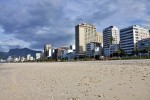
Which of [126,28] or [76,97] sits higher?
[126,28]

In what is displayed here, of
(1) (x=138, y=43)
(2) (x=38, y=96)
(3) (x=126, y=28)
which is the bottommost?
(2) (x=38, y=96)

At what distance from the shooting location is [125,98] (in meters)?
9.25

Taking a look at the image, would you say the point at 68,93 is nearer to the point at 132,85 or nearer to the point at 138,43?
the point at 132,85

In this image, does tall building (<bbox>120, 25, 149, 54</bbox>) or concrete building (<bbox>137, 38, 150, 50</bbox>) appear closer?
concrete building (<bbox>137, 38, 150, 50</bbox>)

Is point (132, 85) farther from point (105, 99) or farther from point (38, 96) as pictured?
point (38, 96)

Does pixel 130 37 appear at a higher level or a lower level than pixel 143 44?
higher

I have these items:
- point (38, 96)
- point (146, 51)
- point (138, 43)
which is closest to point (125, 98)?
point (38, 96)

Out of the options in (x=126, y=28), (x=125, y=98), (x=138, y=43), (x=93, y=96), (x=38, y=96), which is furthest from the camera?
(x=126, y=28)

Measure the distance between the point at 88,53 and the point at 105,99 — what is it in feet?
621

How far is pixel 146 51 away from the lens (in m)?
125

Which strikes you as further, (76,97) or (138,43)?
(138,43)

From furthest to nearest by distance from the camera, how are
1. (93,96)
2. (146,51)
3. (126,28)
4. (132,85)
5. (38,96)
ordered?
(126,28) < (146,51) < (132,85) < (38,96) < (93,96)

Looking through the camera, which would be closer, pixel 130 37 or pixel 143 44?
pixel 143 44

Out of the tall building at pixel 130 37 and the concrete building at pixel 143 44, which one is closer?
the concrete building at pixel 143 44
